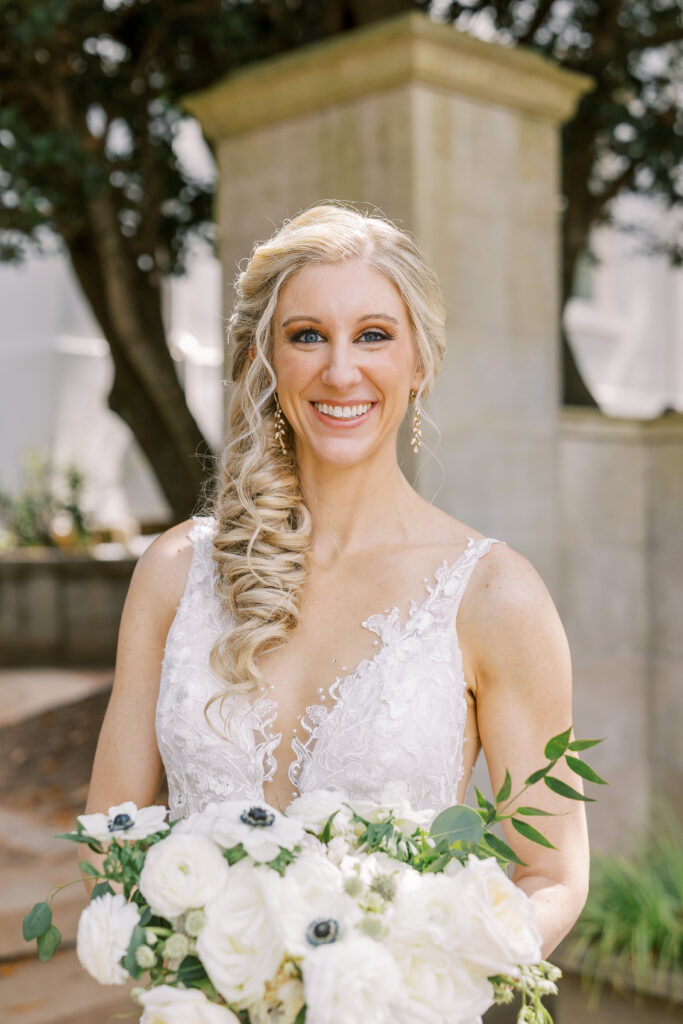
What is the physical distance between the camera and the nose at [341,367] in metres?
2.13

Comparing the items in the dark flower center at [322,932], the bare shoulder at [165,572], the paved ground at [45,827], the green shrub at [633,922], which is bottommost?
the paved ground at [45,827]

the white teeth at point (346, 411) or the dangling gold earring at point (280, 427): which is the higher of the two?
the white teeth at point (346, 411)

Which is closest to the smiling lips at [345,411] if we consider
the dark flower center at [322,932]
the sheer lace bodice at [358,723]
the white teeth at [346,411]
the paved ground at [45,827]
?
the white teeth at [346,411]

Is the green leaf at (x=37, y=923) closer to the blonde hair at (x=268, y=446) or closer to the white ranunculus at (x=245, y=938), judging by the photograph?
the white ranunculus at (x=245, y=938)

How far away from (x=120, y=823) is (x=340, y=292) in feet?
3.61

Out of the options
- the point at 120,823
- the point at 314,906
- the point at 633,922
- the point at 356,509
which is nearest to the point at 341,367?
the point at 356,509

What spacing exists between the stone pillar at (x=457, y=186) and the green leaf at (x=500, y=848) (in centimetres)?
278

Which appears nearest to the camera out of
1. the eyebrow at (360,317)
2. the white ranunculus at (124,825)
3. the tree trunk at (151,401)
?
the white ranunculus at (124,825)

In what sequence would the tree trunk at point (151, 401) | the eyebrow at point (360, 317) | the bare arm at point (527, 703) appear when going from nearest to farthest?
the bare arm at point (527, 703)
the eyebrow at point (360, 317)
the tree trunk at point (151, 401)

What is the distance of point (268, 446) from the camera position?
2.44 meters

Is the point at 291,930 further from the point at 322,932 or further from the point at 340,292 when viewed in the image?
the point at 340,292

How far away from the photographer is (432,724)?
2.15 meters

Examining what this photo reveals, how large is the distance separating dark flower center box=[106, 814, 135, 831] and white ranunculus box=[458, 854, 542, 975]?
0.43 m

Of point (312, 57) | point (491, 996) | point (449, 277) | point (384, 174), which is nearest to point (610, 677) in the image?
point (449, 277)
